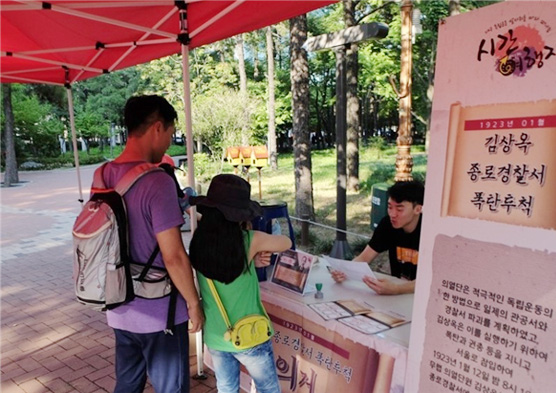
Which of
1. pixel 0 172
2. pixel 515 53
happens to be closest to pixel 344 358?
pixel 515 53

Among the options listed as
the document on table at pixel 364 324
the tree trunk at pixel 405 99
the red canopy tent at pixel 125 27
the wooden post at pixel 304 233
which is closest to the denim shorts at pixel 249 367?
the document on table at pixel 364 324

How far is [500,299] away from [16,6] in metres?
2.84

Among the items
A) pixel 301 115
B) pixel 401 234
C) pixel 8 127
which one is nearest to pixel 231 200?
pixel 401 234

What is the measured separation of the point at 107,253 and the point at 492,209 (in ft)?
4.56

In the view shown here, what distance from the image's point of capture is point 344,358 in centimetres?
186

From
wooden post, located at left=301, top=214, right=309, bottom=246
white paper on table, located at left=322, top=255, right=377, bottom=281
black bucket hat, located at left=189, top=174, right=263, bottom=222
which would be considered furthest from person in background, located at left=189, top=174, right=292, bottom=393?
wooden post, located at left=301, top=214, right=309, bottom=246

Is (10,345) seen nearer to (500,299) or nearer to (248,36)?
(500,299)

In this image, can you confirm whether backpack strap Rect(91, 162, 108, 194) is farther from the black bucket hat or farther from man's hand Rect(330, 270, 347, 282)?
man's hand Rect(330, 270, 347, 282)

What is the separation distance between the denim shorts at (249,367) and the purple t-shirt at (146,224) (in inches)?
9.8

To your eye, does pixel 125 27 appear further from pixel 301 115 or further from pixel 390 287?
pixel 301 115

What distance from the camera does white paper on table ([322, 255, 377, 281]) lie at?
2.18 metres

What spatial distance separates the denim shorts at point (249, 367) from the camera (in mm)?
1747

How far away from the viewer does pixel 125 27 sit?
9.40ft

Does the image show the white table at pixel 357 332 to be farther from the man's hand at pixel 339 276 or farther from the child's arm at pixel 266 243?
the child's arm at pixel 266 243
